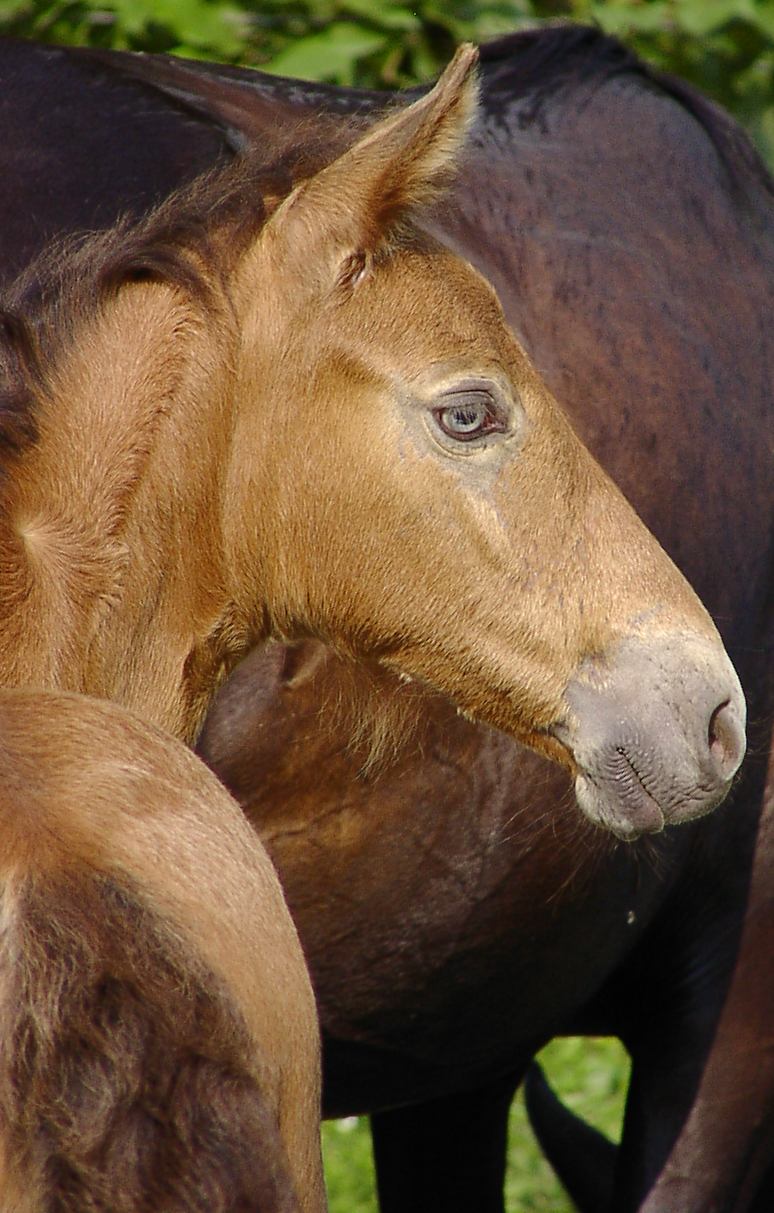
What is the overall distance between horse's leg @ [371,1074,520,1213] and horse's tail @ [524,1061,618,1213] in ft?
1.11

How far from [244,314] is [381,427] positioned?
10.8 inches

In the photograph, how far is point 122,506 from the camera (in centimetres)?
255

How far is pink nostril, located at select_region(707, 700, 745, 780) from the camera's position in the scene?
2.51 meters

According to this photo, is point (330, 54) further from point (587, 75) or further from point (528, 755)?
point (528, 755)

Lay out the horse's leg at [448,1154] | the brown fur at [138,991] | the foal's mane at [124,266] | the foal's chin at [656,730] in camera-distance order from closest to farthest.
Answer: the brown fur at [138,991], the foal's chin at [656,730], the foal's mane at [124,266], the horse's leg at [448,1154]

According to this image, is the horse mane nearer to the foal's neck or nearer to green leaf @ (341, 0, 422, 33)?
green leaf @ (341, 0, 422, 33)

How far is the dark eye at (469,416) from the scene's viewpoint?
253 centimetres

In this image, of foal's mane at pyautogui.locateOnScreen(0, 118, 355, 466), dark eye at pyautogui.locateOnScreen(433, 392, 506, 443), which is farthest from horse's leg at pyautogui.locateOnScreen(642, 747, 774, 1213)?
foal's mane at pyautogui.locateOnScreen(0, 118, 355, 466)

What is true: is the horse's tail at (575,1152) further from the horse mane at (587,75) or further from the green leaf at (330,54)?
the green leaf at (330,54)

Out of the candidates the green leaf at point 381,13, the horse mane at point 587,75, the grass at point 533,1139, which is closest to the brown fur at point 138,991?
the horse mane at point 587,75

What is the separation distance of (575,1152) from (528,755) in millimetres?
1676

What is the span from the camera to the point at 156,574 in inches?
102

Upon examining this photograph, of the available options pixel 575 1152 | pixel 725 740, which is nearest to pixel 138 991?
pixel 725 740

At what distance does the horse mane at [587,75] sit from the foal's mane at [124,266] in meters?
1.02
